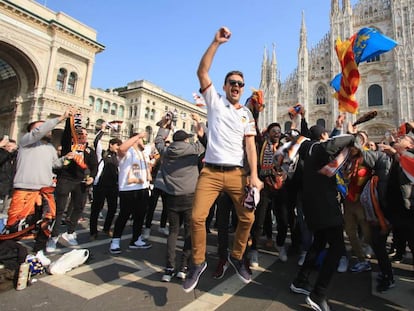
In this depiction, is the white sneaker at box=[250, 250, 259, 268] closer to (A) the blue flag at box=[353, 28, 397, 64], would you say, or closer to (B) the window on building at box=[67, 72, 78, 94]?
(A) the blue flag at box=[353, 28, 397, 64]

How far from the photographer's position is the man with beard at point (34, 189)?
3.20 m

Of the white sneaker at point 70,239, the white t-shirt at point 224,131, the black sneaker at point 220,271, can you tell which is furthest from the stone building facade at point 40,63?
the white t-shirt at point 224,131

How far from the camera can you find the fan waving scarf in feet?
14.0

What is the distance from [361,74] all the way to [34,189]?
37957 millimetres

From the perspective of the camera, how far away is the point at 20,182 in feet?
10.8

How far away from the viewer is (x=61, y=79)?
25250 mm

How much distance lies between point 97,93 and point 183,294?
42865mm

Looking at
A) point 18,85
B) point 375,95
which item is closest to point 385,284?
point 18,85

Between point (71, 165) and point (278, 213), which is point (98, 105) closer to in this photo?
point (71, 165)

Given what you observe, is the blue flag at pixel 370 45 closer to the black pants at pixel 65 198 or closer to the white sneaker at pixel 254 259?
the white sneaker at pixel 254 259

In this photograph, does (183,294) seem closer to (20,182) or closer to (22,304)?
(22,304)

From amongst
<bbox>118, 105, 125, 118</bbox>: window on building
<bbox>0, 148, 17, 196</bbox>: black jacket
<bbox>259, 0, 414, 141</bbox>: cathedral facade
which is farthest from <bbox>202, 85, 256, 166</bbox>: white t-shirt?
<bbox>118, 105, 125, 118</bbox>: window on building

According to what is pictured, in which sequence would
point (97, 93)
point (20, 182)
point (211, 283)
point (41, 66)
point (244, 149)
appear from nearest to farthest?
point (244, 149) < point (211, 283) < point (20, 182) < point (41, 66) < point (97, 93)

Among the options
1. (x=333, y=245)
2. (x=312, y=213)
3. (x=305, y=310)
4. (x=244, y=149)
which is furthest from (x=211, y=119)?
(x=305, y=310)
